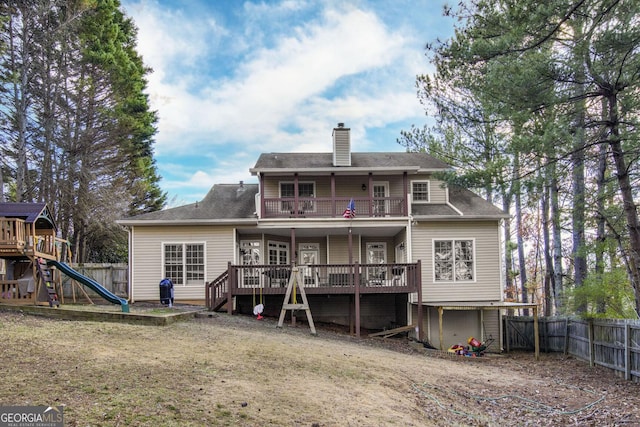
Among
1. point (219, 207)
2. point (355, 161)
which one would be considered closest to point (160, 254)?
point (219, 207)

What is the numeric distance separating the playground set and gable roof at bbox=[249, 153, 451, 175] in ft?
24.5

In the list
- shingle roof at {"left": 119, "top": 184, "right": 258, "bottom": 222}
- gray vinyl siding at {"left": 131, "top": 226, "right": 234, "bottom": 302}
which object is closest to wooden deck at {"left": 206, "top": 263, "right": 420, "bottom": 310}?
gray vinyl siding at {"left": 131, "top": 226, "right": 234, "bottom": 302}

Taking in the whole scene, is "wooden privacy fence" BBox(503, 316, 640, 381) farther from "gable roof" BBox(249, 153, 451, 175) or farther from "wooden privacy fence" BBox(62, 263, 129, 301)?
"wooden privacy fence" BBox(62, 263, 129, 301)

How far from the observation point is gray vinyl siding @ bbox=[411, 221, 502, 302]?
19.3 metres

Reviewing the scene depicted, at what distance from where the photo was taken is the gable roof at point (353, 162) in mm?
19875

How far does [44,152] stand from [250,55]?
37.2 feet

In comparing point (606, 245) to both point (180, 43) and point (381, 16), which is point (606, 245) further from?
point (180, 43)

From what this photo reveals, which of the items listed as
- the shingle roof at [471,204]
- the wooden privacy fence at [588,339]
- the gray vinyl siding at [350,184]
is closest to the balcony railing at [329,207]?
the gray vinyl siding at [350,184]

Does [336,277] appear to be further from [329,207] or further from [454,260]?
[454,260]

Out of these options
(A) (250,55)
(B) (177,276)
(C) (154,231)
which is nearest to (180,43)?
(A) (250,55)

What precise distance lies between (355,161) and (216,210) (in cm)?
606

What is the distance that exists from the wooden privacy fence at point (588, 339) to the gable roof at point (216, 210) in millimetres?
11137

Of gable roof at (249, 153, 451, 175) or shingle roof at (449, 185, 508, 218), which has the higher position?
gable roof at (249, 153, 451, 175)

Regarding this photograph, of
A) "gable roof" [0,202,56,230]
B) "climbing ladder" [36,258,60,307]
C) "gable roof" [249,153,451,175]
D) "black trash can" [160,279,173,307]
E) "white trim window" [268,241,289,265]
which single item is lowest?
"black trash can" [160,279,173,307]
